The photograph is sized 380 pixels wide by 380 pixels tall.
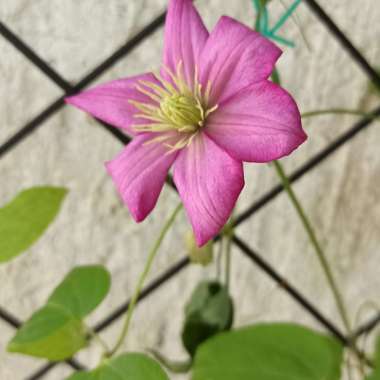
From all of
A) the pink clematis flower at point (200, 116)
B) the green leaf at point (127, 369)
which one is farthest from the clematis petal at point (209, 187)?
the green leaf at point (127, 369)

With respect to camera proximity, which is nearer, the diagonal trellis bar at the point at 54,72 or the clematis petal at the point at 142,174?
the clematis petal at the point at 142,174

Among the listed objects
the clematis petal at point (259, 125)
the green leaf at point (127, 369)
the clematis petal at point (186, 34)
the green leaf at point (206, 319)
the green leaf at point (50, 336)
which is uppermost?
the clematis petal at point (186, 34)

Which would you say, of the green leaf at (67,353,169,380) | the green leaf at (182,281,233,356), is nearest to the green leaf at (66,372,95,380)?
the green leaf at (67,353,169,380)

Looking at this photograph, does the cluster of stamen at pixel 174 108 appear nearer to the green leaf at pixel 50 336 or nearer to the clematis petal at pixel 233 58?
the clematis petal at pixel 233 58

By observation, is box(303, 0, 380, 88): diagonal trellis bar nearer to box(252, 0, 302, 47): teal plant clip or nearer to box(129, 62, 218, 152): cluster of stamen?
box(252, 0, 302, 47): teal plant clip

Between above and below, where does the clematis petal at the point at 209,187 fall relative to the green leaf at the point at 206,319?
above

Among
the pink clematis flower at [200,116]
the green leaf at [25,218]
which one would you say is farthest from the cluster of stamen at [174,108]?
the green leaf at [25,218]
